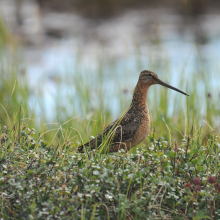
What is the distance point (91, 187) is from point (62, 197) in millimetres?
196

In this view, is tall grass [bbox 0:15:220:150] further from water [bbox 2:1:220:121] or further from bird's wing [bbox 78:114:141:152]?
water [bbox 2:1:220:121]

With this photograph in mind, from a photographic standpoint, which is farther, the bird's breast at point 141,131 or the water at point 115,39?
the water at point 115,39

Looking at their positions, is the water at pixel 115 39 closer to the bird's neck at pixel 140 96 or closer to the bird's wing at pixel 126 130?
the bird's neck at pixel 140 96

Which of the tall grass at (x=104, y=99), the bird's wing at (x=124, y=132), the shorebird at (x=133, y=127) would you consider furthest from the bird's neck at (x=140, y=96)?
the tall grass at (x=104, y=99)

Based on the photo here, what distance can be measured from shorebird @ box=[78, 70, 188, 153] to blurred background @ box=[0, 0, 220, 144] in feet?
2.17

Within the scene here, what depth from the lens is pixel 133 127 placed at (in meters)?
3.47

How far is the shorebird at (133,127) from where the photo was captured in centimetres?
345

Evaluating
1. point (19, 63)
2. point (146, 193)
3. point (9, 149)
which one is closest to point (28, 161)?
point (9, 149)

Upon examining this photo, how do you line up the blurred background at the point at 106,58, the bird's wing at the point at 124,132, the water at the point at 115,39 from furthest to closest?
1. the water at the point at 115,39
2. the blurred background at the point at 106,58
3. the bird's wing at the point at 124,132

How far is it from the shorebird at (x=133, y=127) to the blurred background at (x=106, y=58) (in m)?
0.66

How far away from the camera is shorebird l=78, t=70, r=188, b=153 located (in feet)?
11.3

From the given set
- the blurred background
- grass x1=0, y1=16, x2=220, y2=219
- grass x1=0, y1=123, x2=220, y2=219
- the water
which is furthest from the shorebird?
the water

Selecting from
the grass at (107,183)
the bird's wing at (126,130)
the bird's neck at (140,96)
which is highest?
the bird's neck at (140,96)

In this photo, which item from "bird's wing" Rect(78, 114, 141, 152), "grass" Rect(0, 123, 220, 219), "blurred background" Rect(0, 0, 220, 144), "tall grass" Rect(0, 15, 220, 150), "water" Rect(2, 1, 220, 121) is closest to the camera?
"grass" Rect(0, 123, 220, 219)
